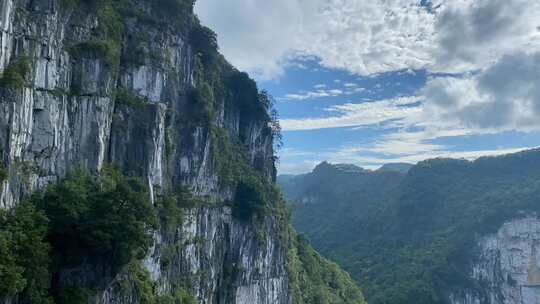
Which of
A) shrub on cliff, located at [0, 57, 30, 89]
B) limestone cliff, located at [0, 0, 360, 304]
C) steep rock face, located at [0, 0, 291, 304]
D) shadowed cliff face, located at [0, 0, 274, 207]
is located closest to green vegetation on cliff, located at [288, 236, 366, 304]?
limestone cliff, located at [0, 0, 360, 304]

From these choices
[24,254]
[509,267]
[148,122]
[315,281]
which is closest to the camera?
[24,254]

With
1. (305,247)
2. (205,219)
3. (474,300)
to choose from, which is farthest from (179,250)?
(474,300)

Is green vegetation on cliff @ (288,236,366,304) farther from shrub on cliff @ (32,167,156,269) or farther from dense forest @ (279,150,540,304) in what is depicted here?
shrub on cliff @ (32,167,156,269)

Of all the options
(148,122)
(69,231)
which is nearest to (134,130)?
(148,122)

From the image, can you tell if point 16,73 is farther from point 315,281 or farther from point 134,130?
point 315,281

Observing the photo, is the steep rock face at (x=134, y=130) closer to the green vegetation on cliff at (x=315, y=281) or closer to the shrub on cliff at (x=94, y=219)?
the shrub on cliff at (x=94, y=219)

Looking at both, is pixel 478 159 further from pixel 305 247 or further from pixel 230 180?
pixel 230 180
